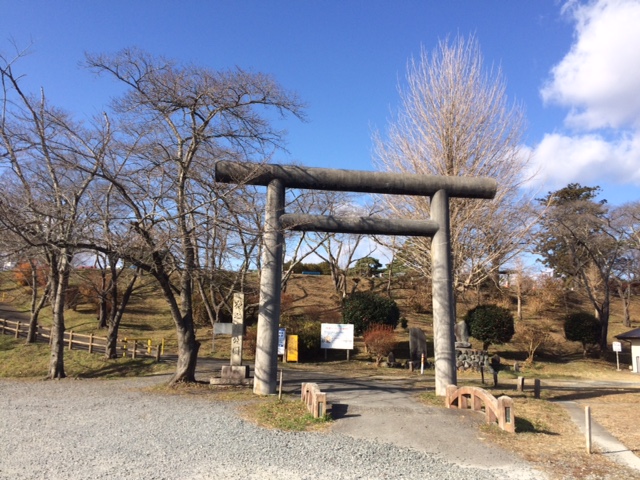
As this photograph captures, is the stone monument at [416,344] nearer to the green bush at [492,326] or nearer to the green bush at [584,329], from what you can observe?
the green bush at [492,326]

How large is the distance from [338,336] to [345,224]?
8.96m

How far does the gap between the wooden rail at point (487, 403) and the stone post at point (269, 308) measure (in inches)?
157

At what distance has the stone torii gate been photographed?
10.5m

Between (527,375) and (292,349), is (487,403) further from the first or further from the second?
(292,349)

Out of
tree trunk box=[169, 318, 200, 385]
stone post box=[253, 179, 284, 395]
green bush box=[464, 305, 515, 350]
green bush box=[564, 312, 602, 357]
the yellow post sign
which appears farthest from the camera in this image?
green bush box=[564, 312, 602, 357]

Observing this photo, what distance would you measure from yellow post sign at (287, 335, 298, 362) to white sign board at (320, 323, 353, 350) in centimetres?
167

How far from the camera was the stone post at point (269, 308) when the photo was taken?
412 inches

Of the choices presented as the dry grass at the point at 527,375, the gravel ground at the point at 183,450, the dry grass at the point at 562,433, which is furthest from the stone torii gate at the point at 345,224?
the gravel ground at the point at 183,450

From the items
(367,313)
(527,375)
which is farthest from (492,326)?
(367,313)

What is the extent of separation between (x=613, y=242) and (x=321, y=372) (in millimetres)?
20796

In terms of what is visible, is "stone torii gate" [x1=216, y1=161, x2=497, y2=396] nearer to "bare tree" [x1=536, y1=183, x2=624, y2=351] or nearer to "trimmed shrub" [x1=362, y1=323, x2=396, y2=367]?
"trimmed shrub" [x1=362, y1=323, x2=396, y2=367]

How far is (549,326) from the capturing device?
30562 millimetres

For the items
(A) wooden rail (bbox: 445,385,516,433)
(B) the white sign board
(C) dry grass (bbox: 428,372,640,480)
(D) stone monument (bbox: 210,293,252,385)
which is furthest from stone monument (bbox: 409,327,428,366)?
(A) wooden rail (bbox: 445,385,516,433)

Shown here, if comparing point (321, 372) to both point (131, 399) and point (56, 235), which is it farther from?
point (56, 235)
